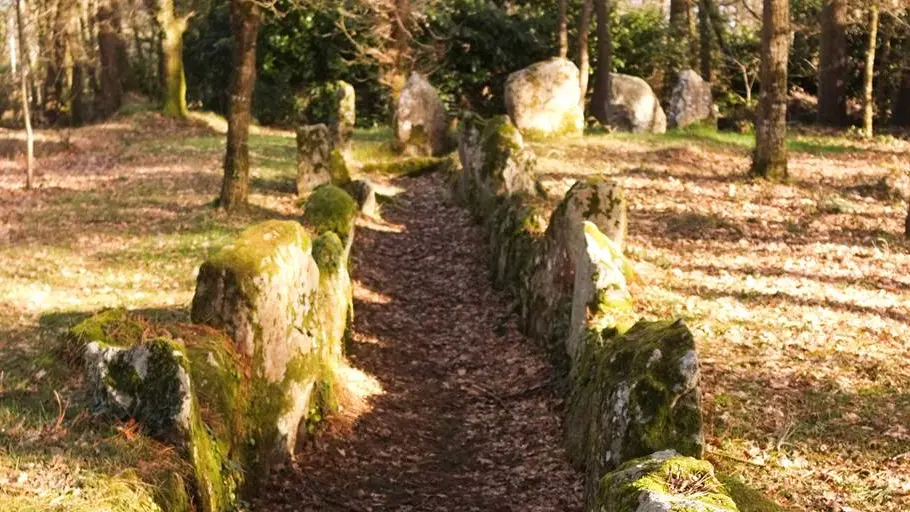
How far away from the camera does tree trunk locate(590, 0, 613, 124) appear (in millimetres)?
29531

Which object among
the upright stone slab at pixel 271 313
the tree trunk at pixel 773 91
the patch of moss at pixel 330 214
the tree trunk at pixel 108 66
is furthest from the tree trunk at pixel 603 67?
the upright stone slab at pixel 271 313

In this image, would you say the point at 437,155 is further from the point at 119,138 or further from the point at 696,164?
the point at 119,138

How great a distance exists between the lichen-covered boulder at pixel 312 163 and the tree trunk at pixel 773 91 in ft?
28.0

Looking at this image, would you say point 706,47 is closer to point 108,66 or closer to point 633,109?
point 633,109

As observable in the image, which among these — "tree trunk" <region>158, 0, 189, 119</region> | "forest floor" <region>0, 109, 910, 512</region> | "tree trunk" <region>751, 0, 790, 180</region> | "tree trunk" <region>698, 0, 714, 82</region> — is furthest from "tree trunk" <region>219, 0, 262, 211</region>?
"tree trunk" <region>698, 0, 714, 82</region>

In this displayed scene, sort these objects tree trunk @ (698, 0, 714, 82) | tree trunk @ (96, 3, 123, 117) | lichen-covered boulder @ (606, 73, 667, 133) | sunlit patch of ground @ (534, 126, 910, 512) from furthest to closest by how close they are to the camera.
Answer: tree trunk @ (96, 3, 123, 117) → tree trunk @ (698, 0, 714, 82) → lichen-covered boulder @ (606, 73, 667, 133) → sunlit patch of ground @ (534, 126, 910, 512)

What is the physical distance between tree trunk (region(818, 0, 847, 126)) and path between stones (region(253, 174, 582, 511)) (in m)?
17.0

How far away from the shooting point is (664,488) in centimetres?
546

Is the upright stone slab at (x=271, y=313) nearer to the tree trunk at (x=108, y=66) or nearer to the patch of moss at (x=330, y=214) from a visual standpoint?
the patch of moss at (x=330, y=214)

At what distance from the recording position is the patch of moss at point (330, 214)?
14.7 m

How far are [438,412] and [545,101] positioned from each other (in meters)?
15.4

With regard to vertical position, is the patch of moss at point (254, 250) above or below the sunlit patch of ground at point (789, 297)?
above

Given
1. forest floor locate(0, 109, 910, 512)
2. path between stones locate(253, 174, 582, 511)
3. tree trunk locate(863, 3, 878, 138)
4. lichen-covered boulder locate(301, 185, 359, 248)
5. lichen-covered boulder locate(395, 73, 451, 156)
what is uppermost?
tree trunk locate(863, 3, 878, 138)

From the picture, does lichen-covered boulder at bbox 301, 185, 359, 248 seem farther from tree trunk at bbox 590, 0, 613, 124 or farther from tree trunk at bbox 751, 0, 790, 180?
tree trunk at bbox 590, 0, 613, 124
